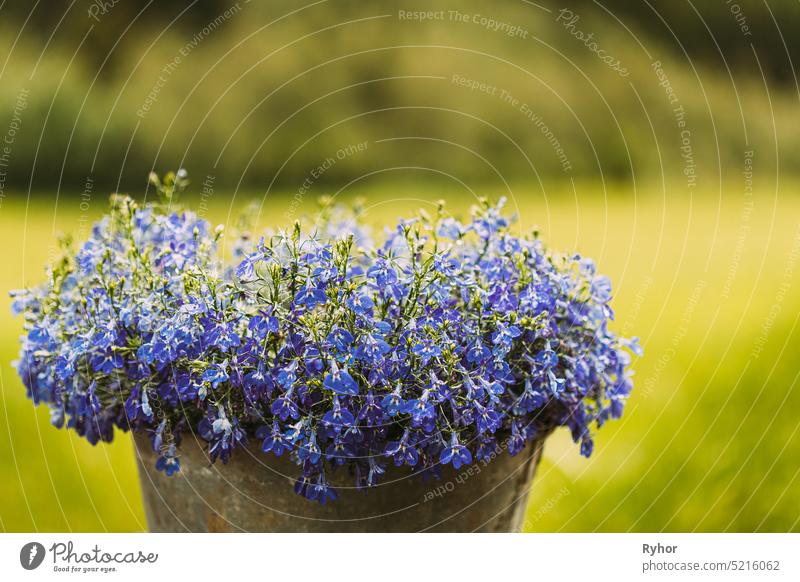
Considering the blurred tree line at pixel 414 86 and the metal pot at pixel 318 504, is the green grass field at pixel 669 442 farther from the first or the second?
the blurred tree line at pixel 414 86

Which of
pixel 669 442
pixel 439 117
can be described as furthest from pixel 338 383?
pixel 439 117

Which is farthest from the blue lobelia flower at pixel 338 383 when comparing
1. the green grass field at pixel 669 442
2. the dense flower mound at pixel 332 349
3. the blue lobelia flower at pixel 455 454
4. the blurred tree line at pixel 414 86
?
the blurred tree line at pixel 414 86

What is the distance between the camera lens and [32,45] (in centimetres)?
757

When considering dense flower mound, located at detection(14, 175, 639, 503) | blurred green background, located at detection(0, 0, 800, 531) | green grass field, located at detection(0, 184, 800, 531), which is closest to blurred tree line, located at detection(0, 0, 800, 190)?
blurred green background, located at detection(0, 0, 800, 531)

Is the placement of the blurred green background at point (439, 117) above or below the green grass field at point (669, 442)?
above

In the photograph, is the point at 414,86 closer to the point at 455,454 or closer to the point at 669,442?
the point at 669,442

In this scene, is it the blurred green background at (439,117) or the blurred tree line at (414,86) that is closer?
the blurred green background at (439,117)

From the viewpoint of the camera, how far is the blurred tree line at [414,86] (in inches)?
304

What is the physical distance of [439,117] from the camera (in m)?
8.38

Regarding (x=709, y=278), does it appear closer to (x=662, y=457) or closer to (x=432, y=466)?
(x=662, y=457)

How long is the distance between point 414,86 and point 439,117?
41 centimetres

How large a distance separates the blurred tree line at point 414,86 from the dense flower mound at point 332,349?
5.91m

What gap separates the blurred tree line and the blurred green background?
2 centimetres
